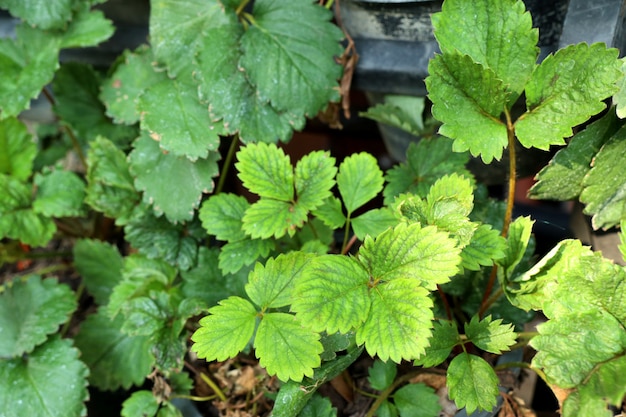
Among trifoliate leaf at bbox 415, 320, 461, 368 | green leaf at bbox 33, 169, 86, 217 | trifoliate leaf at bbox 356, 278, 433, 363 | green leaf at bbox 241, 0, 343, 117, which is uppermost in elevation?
green leaf at bbox 241, 0, 343, 117

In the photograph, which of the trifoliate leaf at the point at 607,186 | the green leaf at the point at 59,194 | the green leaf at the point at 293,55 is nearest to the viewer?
the trifoliate leaf at the point at 607,186

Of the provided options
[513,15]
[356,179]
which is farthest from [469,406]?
[513,15]

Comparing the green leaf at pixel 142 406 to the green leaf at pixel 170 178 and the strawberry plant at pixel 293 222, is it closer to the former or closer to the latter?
the strawberry plant at pixel 293 222

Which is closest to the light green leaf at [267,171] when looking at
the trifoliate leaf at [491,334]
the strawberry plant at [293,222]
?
the strawberry plant at [293,222]

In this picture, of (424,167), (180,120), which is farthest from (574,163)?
(180,120)

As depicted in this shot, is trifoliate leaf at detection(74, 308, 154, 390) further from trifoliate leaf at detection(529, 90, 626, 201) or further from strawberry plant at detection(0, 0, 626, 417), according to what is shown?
trifoliate leaf at detection(529, 90, 626, 201)

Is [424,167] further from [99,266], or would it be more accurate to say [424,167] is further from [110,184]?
[99,266]

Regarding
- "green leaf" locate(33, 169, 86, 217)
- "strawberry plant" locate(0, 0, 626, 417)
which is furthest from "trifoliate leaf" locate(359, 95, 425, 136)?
"green leaf" locate(33, 169, 86, 217)
